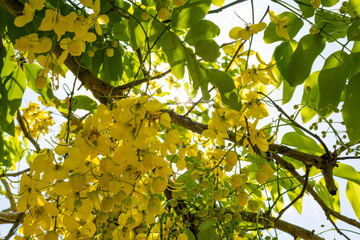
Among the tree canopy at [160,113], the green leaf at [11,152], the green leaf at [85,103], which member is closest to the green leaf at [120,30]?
the tree canopy at [160,113]

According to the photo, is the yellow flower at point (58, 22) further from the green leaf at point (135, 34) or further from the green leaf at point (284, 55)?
the green leaf at point (284, 55)

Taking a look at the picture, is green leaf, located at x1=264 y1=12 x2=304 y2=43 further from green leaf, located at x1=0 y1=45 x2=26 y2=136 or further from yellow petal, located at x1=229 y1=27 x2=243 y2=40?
green leaf, located at x1=0 y1=45 x2=26 y2=136

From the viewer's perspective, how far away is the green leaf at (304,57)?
0.71m

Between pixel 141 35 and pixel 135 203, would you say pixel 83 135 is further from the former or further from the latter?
pixel 141 35

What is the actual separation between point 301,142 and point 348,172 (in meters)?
0.14

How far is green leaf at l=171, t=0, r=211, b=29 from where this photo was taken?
→ 0.67 metres

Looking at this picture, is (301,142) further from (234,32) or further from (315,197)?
(234,32)

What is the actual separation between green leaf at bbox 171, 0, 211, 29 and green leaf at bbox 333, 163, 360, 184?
1.77 ft

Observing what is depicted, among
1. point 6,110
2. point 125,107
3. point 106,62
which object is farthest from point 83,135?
point 6,110

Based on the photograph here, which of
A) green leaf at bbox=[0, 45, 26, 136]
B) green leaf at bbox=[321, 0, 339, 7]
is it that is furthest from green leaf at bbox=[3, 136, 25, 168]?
green leaf at bbox=[321, 0, 339, 7]

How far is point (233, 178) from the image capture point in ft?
2.09

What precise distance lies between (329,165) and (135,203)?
45 centimetres

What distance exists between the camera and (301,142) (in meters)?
0.94

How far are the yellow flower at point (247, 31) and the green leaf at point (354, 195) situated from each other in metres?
0.55
